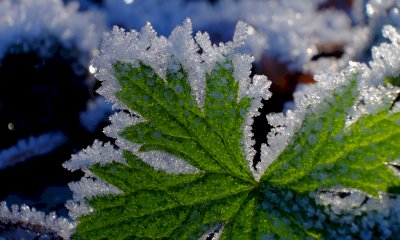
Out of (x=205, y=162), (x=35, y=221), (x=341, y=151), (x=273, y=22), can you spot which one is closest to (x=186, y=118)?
(x=205, y=162)

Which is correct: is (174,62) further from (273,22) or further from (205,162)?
(273,22)

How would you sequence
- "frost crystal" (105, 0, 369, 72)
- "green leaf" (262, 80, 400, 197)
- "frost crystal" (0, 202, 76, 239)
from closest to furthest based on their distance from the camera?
"green leaf" (262, 80, 400, 197) < "frost crystal" (0, 202, 76, 239) < "frost crystal" (105, 0, 369, 72)

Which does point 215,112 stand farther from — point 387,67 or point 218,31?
point 218,31

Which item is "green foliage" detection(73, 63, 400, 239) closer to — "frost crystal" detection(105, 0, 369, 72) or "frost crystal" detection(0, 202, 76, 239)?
"frost crystal" detection(0, 202, 76, 239)

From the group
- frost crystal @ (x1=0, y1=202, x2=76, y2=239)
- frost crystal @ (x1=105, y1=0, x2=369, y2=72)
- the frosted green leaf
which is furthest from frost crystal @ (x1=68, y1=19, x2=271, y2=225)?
frost crystal @ (x1=105, y1=0, x2=369, y2=72)

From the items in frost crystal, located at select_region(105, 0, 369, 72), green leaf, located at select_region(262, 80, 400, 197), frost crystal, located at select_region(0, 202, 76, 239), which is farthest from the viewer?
frost crystal, located at select_region(105, 0, 369, 72)

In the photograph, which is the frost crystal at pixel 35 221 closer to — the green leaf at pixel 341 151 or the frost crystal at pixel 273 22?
the green leaf at pixel 341 151

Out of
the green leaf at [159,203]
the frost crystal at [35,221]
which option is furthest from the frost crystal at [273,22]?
the green leaf at [159,203]
